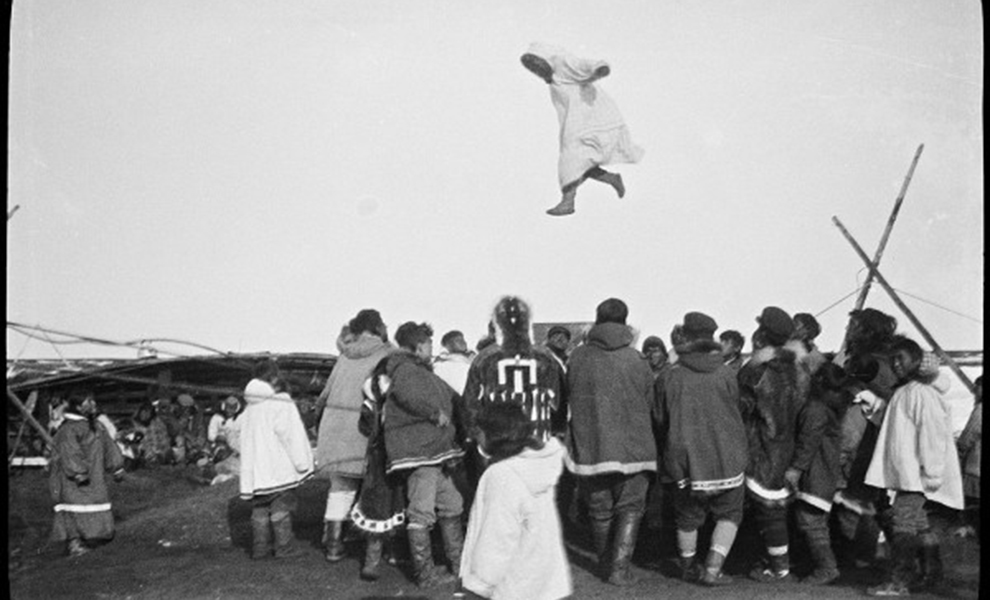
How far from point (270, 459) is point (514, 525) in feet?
6.71

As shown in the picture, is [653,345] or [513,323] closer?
[513,323]

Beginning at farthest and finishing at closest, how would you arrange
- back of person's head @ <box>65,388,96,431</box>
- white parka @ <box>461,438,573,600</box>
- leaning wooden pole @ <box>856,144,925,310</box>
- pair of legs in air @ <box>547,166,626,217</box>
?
1. back of person's head @ <box>65,388,96,431</box>
2. pair of legs in air @ <box>547,166,626,217</box>
3. leaning wooden pole @ <box>856,144,925,310</box>
4. white parka @ <box>461,438,573,600</box>

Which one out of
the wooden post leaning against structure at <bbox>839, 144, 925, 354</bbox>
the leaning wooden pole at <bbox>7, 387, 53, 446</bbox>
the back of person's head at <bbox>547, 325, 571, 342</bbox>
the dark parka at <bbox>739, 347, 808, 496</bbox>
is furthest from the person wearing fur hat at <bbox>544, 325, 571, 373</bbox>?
the leaning wooden pole at <bbox>7, 387, 53, 446</bbox>

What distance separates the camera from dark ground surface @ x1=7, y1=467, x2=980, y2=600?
5180mm

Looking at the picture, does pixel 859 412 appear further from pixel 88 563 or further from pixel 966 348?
pixel 88 563

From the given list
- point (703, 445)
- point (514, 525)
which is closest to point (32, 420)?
point (514, 525)

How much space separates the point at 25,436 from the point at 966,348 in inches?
321

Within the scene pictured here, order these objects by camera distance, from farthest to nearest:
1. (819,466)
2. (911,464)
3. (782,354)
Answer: (782,354) < (819,466) < (911,464)

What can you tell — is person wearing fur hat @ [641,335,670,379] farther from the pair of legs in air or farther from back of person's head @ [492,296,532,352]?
back of person's head @ [492,296,532,352]

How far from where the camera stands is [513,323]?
5355 millimetres

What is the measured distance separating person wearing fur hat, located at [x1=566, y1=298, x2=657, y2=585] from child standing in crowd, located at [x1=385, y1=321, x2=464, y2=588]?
2.37ft

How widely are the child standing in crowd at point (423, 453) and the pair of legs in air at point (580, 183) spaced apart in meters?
1.43

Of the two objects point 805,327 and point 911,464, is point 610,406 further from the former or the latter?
point 911,464

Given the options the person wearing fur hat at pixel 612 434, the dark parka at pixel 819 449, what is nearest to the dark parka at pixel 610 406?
the person wearing fur hat at pixel 612 434
